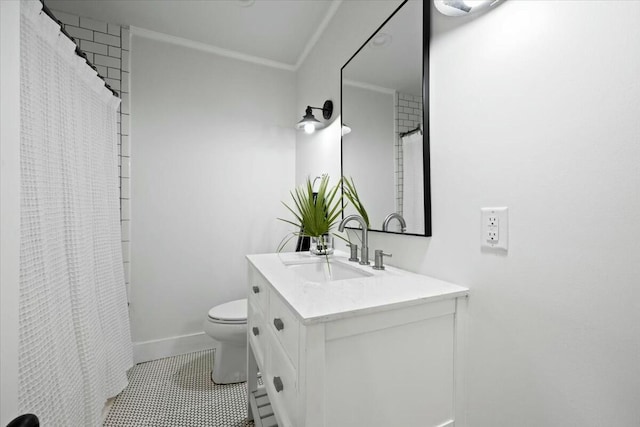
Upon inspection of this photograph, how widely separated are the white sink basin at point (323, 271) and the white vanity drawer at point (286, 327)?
0.38 m

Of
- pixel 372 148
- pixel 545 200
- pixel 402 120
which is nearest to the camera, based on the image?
pixel 545 200

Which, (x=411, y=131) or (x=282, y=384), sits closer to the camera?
(x=282, y=384)

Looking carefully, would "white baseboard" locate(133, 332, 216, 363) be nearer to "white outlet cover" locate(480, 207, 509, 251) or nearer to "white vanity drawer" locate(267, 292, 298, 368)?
"white vanity drawer" locate(267, 292, 298, 368)

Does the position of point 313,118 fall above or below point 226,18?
below

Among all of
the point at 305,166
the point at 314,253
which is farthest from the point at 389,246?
the point at 305,166

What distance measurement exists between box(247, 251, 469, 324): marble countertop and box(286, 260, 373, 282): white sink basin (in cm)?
16

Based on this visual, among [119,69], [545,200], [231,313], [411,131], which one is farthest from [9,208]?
[119,69]

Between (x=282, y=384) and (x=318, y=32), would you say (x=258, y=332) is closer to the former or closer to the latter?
(x=282, y=384)

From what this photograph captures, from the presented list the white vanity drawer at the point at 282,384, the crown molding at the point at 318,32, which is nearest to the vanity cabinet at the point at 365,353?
the white vanity drawer at the point at 282,384

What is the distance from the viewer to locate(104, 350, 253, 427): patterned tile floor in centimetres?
148

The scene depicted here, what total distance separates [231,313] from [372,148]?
1.38m

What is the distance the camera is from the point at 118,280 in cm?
175

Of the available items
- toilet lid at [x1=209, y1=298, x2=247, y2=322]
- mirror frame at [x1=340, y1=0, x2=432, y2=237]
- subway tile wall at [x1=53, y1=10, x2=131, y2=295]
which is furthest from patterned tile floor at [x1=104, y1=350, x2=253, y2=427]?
mirror frame at [x1=340, y1=0, x2=432, y2=237]

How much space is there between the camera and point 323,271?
142 centimetres
